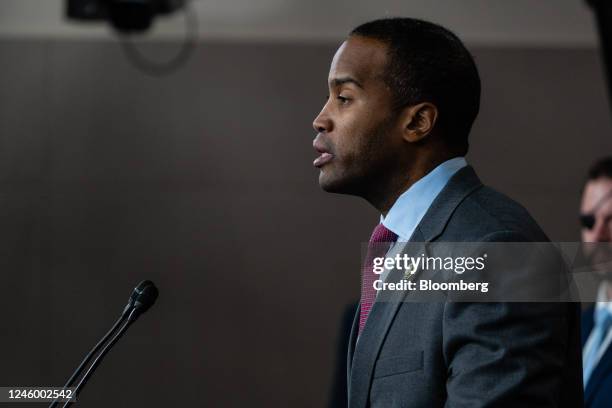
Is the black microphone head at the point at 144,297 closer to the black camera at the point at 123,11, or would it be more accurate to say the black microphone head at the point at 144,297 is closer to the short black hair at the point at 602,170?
the short black hair at the point at 602,170

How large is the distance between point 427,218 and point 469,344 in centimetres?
25

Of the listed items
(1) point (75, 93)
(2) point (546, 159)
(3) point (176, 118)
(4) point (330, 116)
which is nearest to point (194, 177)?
(3) point (176, 118)

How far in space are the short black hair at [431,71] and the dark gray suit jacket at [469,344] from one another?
4.1 inches

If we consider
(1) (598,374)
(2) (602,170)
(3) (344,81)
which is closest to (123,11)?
(2) (602,170)

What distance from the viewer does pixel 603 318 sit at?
281cm

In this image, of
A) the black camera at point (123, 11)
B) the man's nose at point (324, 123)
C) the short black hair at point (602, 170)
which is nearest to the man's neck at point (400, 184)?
the man's nose at point (324, 123)

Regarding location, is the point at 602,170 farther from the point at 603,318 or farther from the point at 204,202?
the point at 204,202

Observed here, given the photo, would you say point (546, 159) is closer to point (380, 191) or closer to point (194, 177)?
point (194, 177)

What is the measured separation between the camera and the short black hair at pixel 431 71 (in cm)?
149

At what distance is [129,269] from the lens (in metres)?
4.53

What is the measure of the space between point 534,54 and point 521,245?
3.76m

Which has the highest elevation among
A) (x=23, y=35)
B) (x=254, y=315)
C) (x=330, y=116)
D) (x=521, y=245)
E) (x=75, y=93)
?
(x=23, y=35)

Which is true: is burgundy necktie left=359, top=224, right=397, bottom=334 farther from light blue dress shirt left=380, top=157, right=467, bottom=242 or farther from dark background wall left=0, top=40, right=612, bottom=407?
dark background wall left=0, top=40, right=612, bottom=407

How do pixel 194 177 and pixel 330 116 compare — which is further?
pixel 194 177
